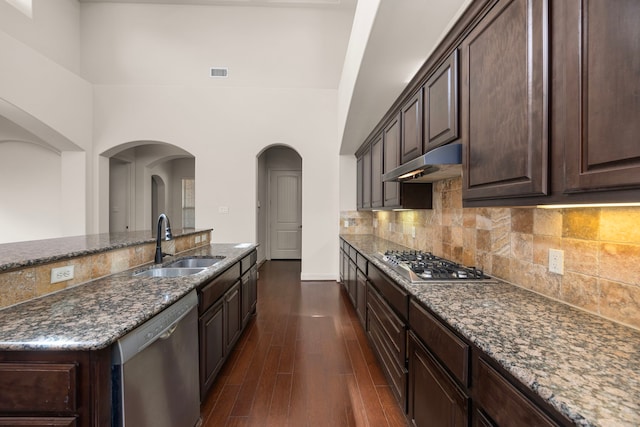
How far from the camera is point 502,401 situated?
84 centimetres

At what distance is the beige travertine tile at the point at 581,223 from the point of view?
1142 mm

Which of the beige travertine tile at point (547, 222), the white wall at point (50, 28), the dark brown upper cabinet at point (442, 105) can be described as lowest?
the beige travertine tile at point (547, 222)

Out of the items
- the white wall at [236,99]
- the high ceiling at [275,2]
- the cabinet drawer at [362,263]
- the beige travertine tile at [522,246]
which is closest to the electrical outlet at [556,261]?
the beige travertine tile at [522,246]

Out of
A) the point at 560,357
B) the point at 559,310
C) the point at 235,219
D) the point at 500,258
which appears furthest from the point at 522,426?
the point at 235,219

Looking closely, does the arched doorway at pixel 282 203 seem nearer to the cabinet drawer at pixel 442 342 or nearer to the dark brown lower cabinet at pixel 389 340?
the dark brown lower cabinet at pixel 389 340

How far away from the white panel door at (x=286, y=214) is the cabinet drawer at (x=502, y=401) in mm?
6395

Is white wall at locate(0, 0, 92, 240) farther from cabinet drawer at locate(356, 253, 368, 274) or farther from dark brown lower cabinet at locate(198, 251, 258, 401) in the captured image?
cabinet drawer at locate(356, 253, 368, 274)

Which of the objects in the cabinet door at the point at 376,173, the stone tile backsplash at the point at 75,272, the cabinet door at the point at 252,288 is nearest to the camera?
the stone tile backsplash at the point at 75,272

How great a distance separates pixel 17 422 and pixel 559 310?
79.6 inches

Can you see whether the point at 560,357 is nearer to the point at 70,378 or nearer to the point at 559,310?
the point at 559,310

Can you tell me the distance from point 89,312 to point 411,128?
7.58ft

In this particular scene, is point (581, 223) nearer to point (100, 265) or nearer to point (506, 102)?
point (506, 102)

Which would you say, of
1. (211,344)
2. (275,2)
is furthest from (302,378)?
(275,2)

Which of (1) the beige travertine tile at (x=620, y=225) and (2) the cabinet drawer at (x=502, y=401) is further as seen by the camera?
(1) the beige travertine tile at (x=620, y=225)
